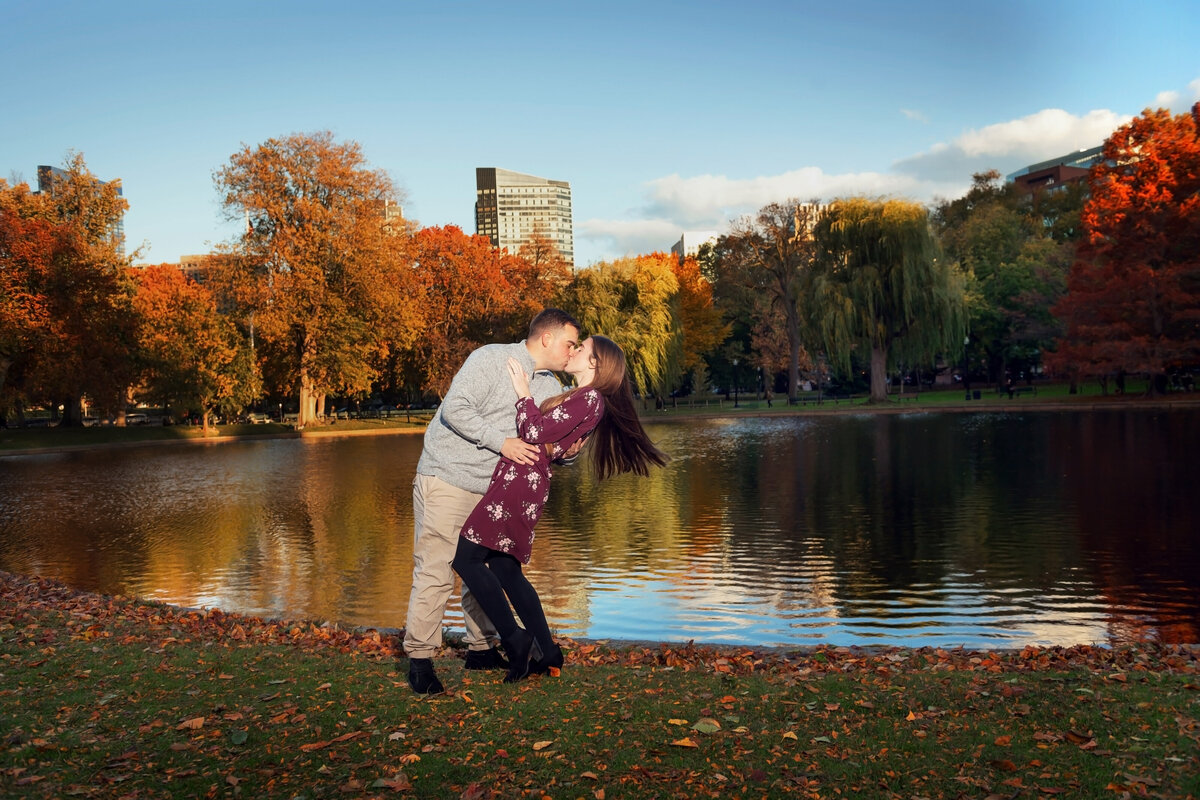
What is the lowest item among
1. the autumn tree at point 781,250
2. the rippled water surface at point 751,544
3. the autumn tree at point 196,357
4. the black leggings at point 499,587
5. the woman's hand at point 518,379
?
the rippled water surface at point 751,544

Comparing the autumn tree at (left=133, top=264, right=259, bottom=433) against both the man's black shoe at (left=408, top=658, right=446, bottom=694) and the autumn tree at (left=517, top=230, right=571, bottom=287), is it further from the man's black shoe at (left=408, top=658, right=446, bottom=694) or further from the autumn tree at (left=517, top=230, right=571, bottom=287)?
the man's black shoe at (left=408, top=658, right=446, bottom=694)

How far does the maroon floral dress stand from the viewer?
499 centimetres

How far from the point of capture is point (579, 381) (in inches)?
206

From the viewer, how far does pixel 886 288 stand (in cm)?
4594

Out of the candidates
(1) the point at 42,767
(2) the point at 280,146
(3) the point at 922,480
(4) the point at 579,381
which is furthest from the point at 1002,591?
(2) the point at 280,146

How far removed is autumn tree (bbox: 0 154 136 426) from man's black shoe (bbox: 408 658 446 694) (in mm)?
39456

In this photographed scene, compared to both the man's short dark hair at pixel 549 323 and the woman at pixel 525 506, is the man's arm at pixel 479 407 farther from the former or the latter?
the man's short dark hair at pixel 549 323

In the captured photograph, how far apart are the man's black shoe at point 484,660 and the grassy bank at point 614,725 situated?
0.29ft

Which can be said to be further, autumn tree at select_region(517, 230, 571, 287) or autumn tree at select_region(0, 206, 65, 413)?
autumn tree at select_region(517, 230, 571, 287)

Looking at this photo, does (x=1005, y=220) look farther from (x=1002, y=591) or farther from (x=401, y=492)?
(x=1002, y=591)

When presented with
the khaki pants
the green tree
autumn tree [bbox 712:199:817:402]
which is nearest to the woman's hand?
the khaki pants

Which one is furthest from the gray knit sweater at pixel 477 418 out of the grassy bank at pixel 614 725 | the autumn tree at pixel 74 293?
the autumn tree at pixel 74 293

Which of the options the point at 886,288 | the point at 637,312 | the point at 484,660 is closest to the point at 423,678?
the point at 484,660

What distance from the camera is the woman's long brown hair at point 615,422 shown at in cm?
515
